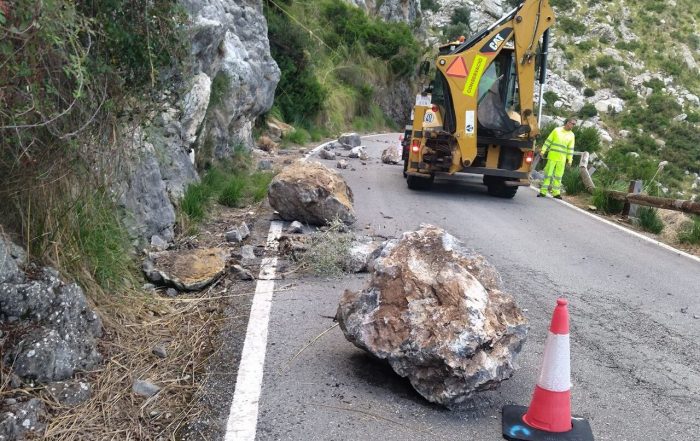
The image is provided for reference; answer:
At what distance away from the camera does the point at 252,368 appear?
13.4ft

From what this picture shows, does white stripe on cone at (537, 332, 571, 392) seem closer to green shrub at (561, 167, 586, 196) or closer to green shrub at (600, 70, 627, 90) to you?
green shrub at (561, 167, 586, 196)

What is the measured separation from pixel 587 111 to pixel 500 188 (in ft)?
127

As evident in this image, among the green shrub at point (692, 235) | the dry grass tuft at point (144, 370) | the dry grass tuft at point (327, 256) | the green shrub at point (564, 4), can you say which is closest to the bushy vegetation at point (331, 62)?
the green shrub at point (692, 235)

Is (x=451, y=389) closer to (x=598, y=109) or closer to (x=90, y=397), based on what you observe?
(x=90, y=397)

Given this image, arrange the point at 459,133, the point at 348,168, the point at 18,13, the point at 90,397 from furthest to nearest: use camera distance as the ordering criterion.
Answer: the point at 348,168 → the point at 459,133 → the point at 90,397 → the point at 18,13

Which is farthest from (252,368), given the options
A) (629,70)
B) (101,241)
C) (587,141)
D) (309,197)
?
(629,70)

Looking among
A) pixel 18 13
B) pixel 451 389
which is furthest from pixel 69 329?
pixel 451 389

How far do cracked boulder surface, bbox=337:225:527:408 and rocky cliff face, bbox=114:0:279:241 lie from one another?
7.52ft

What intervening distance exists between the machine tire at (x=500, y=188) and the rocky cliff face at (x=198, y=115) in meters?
5.12

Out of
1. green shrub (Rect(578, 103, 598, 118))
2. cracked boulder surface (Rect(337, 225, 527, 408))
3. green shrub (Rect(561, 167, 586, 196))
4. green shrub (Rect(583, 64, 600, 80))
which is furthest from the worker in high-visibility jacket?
green shrub (Rect(583, 64, 600, 80))

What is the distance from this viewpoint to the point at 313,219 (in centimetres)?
800

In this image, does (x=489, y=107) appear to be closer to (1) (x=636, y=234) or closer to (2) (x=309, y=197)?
(1) (x=636, y=234)

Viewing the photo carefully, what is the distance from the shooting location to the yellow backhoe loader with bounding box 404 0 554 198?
11.3m

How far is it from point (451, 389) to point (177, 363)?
186 centimetres
